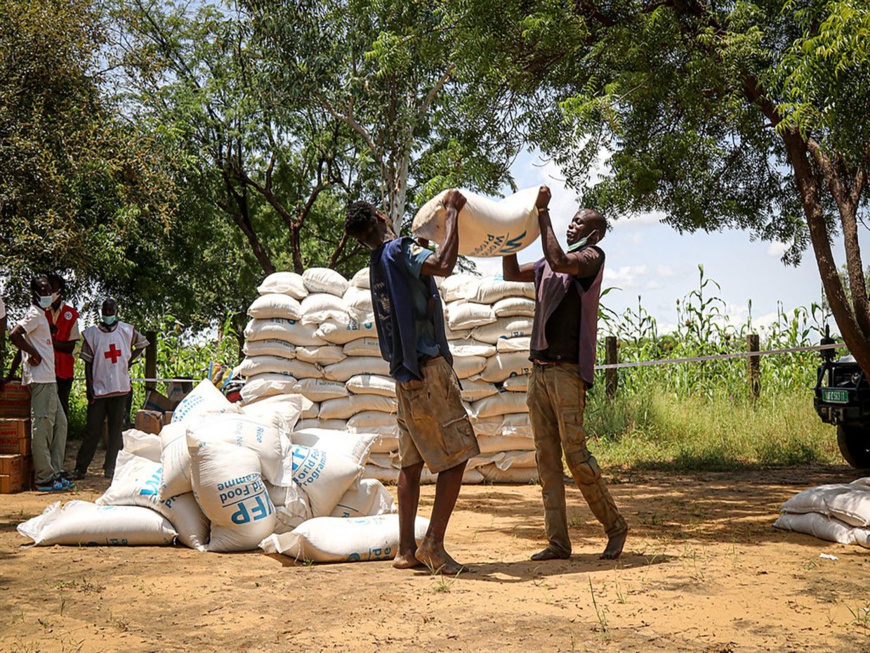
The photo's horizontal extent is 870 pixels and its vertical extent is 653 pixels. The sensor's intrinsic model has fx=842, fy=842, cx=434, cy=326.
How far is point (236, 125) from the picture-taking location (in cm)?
1973

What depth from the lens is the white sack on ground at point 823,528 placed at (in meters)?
5.02

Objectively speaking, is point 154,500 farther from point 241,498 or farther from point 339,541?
point 339,541

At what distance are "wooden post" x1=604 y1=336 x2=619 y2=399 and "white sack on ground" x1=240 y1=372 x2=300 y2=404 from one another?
480 cm

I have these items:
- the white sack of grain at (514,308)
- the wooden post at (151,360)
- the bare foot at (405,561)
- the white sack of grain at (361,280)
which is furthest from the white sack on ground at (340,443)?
the wooden post at (151,360)

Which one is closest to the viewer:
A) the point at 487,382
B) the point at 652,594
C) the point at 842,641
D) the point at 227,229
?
the point at 842,641

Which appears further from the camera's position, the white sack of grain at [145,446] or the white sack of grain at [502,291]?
the white sack of grain at [502,291]

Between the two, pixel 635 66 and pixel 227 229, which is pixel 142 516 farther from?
pixel 227 229

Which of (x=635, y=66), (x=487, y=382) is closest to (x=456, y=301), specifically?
(x=487, y=382)

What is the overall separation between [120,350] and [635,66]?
5.75 metres

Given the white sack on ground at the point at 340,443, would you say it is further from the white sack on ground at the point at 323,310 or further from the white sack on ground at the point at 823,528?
the white sack on ground at the point at 823,528

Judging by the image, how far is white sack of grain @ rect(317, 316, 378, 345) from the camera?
812cm

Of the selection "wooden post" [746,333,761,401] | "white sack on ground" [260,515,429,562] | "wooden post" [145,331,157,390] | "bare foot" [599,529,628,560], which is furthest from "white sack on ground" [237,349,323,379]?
"wooden post" [746,333,761,401]

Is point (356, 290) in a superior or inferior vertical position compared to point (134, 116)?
inferior

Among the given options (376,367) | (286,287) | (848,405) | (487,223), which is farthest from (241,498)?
(848,405)
